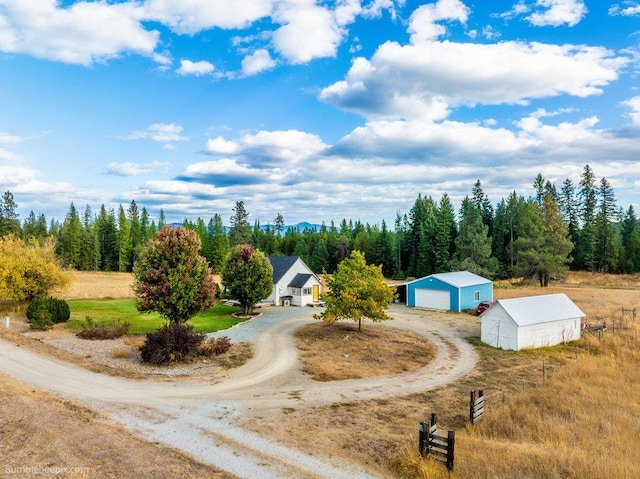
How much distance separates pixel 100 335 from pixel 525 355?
89.4 feet

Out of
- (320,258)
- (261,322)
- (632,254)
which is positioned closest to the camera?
(261,322)

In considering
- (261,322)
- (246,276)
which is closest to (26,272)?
(246,276)

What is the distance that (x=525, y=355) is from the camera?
26906 mm

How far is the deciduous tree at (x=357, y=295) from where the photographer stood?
29906 millimetres

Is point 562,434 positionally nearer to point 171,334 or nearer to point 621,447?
point 621,447

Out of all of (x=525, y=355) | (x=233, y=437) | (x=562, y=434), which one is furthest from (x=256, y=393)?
(x=525, y=355)

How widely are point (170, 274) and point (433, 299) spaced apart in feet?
93.4

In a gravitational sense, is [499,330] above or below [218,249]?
below

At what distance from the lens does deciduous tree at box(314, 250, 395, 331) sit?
29.9 m

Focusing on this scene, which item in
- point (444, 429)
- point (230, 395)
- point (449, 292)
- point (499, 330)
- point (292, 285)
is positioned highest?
point (292, 285)

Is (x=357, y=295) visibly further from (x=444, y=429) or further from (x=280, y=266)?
(x=280, y=266)

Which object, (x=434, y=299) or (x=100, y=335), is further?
(x=434, y=299)

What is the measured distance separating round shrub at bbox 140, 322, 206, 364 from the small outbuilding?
27.4 meters

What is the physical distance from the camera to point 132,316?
36969 mm
